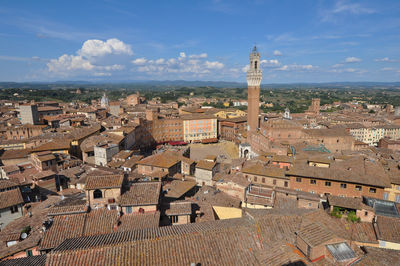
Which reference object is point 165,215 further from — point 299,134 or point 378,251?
point 299,134

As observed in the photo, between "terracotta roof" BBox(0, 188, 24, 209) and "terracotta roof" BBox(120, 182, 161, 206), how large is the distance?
40.5ft

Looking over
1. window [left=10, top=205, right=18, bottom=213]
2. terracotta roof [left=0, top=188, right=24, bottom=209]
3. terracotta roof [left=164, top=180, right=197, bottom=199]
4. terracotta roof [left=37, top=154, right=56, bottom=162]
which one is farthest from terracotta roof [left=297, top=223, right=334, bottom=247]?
terracotta roof [left=37, top=154, right=56, bottom=162]

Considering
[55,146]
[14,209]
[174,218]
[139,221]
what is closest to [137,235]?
[139,221]

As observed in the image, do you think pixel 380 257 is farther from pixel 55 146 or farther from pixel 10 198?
pixel 55 146

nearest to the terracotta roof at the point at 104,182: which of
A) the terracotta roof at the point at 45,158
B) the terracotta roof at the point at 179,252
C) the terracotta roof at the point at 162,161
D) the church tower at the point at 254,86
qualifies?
the terracotta roof at the point at 179,252

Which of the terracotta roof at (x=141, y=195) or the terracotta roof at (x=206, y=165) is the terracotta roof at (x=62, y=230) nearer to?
the terracotta roof at (x=141, y=195)

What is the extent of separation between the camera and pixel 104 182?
18.5 meters

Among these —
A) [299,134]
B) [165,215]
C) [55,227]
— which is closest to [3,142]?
[55,227]

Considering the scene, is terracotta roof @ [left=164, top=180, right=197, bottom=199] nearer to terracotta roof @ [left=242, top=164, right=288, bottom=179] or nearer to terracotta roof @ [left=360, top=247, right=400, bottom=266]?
terracotta roof @ [left=242, top=164, right=288, bottom=179]

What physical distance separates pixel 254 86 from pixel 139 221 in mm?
58328

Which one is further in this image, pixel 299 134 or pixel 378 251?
pixel 299 134

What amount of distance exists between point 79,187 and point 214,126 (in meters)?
61.4

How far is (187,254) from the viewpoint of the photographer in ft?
39.9

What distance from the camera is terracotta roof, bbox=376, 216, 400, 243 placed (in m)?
15.4
